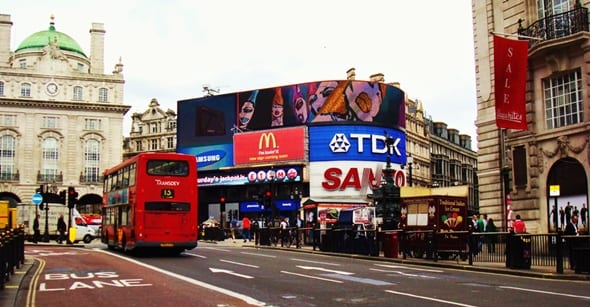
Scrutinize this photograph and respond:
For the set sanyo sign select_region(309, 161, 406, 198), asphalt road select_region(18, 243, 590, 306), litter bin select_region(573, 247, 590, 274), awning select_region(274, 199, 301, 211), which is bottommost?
asphalt road select_region(18, 243, 590, 306)

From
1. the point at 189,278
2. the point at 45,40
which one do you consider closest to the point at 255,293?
the point at 189,278

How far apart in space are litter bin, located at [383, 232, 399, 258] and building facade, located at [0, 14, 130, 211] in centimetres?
6969

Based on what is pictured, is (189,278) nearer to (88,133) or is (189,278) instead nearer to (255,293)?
(255,293)

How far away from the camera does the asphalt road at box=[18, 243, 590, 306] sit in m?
12.3

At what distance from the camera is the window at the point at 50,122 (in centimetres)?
9012

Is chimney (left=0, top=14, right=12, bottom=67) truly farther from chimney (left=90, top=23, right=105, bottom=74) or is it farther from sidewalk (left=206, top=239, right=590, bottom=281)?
sidewalk (left=206, top=239, right=590, bottom=281)

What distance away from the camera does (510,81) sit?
25812 mm

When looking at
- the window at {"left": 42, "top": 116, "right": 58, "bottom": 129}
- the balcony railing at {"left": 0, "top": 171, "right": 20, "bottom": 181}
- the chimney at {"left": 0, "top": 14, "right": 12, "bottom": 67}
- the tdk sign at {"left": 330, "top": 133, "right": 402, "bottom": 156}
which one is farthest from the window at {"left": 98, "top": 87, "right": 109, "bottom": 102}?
the tdk sign at {"left": 330, "top": 133, "right": 402, "bottom": 156}

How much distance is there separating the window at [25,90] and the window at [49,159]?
647cm

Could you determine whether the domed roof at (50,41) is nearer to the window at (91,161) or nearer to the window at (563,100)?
the window at (91,161)

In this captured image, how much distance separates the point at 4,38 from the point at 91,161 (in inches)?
790

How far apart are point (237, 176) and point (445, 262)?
53.4 meters

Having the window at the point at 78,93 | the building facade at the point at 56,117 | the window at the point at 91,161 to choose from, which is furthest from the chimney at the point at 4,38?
the window at the point at 91,161

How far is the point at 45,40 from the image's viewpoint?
309 feet
